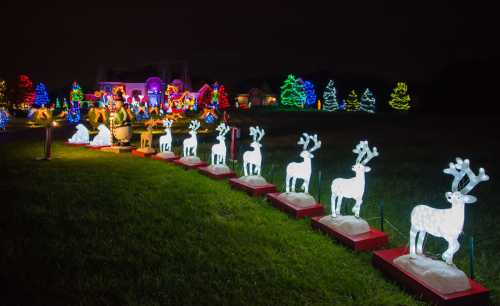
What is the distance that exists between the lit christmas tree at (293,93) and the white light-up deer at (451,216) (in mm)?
60672

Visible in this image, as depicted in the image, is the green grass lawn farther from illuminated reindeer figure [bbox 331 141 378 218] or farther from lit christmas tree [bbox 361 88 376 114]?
lit christmas tree [bbox 361 88 376 114]

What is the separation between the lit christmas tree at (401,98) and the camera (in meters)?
58.6

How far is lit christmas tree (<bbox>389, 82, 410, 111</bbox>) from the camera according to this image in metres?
58.6

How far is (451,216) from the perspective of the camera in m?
4.31

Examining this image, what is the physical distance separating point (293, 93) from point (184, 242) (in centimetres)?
6040

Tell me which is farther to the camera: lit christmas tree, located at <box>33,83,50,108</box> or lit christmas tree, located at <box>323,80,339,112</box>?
lit christmas tree, located at <box>323,80,339,112</box>

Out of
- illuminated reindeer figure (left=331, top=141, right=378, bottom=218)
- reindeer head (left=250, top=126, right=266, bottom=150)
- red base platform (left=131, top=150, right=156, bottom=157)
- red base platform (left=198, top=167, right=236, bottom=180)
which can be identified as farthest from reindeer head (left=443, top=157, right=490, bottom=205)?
red base platform (left=131, top=150, right=156, bottom=157)

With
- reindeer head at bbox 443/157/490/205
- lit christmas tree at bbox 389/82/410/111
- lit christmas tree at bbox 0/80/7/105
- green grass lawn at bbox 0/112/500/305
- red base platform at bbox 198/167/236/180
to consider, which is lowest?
green grass lawn at bbox 0/112/500/305

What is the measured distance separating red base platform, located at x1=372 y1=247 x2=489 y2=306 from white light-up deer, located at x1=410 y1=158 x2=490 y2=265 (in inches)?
10.9

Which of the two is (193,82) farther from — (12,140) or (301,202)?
(301,202)

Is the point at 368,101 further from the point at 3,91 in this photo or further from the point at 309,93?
the point at 3,91

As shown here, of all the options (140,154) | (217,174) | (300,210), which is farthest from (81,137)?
(300,210)

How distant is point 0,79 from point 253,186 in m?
46.5

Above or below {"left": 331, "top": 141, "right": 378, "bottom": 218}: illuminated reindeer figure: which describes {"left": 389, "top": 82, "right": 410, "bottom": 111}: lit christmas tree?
above
